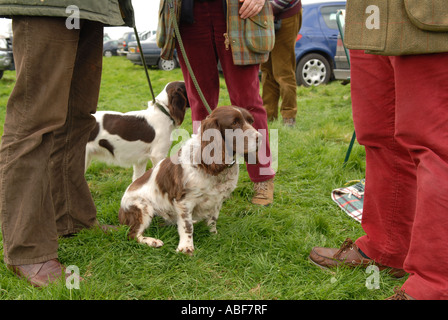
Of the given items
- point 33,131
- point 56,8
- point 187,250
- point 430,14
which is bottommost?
point 187,250

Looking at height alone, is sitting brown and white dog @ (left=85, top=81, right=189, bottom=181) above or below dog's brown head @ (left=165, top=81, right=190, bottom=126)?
below

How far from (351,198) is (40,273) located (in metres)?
2.35

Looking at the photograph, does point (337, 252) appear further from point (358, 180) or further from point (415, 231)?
point (358, 180)

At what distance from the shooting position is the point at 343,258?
228 cm

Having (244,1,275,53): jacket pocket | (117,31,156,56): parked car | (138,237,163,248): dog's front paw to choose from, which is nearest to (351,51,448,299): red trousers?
(244,1,275,53): jacket pocket

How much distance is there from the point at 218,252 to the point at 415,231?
4.14ft

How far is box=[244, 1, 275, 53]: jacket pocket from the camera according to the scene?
9.52 ft

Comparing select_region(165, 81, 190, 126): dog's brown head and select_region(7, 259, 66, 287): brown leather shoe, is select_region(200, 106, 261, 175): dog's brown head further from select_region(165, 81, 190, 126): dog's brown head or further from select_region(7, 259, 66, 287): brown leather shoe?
select_region(165, 81, 190, 126): dog's brown head

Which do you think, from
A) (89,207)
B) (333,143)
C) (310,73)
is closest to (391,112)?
(89,207)

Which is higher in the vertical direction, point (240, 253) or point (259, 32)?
point (259, 32)

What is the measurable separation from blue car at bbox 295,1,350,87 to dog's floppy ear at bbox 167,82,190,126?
638 cm

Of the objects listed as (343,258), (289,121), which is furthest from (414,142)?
(289,121)

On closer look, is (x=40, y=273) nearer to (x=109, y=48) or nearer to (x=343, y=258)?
(x=343, y=258)

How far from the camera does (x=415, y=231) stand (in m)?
1.65
